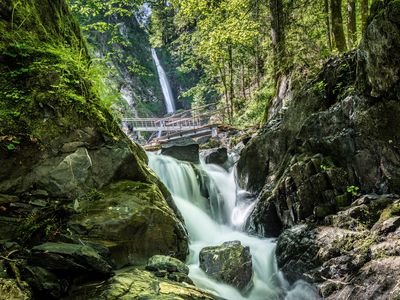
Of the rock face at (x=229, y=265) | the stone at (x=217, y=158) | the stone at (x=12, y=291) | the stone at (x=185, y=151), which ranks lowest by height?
the rock face at (x=229, y=265)

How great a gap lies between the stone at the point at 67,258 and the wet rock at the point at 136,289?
0.18 metres

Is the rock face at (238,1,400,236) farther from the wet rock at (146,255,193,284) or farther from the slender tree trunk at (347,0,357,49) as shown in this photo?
the wet rock at (146,255,193,284)

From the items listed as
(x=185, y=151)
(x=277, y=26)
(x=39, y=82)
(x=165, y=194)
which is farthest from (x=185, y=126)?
(x=39, y=82)

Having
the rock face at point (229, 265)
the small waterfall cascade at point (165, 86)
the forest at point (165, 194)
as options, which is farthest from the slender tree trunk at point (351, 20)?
the small waterfall cascade at point (165, 86)

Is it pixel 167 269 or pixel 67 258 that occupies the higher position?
pixel 67 258

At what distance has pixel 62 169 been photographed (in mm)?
4781

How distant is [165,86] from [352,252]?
116 ft

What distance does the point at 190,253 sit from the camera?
6207 millimetres

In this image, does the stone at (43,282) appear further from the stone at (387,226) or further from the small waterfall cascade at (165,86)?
the small waterfall cascade at (165,86)

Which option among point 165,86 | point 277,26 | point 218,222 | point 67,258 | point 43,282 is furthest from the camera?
point 165,86

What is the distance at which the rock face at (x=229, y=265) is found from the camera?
18.2 feet

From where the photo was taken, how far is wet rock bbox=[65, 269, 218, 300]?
3.19 metres

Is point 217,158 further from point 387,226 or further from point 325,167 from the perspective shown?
point 387,226

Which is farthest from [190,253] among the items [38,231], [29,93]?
[29,93]
